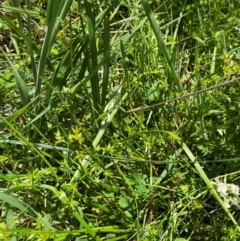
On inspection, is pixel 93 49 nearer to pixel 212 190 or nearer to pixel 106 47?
pixel 106 47

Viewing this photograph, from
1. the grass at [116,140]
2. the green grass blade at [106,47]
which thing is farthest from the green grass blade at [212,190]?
the green grass blade at [106,47]

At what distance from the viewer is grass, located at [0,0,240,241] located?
43.5 inches

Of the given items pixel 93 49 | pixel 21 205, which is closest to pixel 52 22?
pixel 93 49

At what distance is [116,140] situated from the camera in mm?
1132

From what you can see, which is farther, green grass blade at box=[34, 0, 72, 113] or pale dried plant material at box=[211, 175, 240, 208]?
pale dried plant material at box=[211, 175, 240, 208]

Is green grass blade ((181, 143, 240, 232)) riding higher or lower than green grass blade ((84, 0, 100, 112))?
lower

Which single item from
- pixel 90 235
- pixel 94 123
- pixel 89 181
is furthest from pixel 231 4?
pixel 90 235

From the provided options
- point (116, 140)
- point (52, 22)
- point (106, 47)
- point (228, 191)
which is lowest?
point (228, 191)

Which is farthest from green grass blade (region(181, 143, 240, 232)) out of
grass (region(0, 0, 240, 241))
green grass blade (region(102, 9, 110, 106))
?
green grass blade (region(102, 9, 110, 106))

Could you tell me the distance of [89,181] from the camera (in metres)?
1.16

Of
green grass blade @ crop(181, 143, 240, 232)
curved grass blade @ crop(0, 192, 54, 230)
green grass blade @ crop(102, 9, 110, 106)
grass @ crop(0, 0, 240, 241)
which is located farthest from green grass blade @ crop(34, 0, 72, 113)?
green grass blade @ crop(181, 143, 240, 232)

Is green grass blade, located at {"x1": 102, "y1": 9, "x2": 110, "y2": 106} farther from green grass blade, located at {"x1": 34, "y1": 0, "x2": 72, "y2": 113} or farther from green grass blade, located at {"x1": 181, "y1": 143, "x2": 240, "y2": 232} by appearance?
green grass blade, located at {"x1": 181, "y1": 143, "x2": 240, "y2": 232}

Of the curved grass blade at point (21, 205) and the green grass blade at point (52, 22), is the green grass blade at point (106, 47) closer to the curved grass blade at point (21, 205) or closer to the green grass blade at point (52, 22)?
the green grass blade at point (52, 22)

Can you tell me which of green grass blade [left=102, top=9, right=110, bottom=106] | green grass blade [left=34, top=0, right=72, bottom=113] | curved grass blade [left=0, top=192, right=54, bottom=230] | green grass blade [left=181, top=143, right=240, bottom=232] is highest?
green grass blade [left=34, top=0, right=72, bottom=113]
